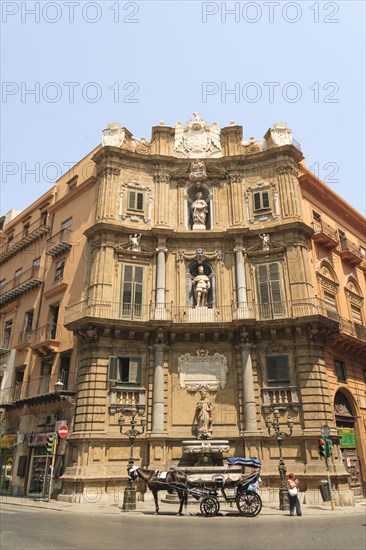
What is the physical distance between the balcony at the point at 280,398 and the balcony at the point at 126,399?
5.68 m

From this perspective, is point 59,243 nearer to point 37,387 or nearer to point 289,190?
point 37,387

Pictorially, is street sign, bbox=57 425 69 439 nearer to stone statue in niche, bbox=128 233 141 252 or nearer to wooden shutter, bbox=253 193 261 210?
stone statue in niche, bbox=128 233 141 252

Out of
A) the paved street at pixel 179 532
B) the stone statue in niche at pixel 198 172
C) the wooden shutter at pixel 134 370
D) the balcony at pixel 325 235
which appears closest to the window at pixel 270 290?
the balcony at pixel 325 235

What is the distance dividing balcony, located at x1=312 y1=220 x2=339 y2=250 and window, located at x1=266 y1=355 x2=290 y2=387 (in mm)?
7385

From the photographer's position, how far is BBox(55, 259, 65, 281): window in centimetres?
2683

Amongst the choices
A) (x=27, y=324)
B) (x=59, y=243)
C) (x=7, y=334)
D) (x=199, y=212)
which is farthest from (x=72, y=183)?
(x=7, y=334)

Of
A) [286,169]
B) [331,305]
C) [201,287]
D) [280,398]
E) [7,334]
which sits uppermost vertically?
[286,169]

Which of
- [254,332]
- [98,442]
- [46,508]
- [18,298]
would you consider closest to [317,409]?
[254,332]

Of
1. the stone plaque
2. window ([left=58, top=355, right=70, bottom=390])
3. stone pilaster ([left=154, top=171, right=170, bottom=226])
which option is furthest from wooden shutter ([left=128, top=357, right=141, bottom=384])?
stone pilaster ([left=154, top=171, right=170, bottom=226])

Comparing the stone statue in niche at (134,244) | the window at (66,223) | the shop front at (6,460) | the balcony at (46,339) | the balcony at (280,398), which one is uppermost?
the window at (66,223)

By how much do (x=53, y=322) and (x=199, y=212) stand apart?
10.6 m

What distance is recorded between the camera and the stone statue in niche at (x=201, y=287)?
2317cm

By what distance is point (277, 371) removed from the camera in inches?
833

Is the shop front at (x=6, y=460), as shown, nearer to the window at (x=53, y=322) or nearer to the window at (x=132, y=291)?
the window at (x=53, y=322)
